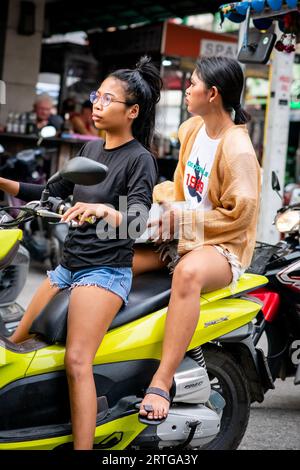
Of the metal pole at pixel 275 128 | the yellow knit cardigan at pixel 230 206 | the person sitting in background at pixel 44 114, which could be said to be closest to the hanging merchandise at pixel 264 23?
the metal pole at pixel 275 128

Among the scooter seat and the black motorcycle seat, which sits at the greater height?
the scooter seat

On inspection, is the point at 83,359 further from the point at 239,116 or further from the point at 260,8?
the point at 260,8

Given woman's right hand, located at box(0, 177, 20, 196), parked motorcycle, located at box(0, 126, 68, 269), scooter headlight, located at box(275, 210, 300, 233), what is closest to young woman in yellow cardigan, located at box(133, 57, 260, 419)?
woman's right hand, located at box(0, 177, 20, 196)

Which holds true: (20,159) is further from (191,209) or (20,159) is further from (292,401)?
(191,209)

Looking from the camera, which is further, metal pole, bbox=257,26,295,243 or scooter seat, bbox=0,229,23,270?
metal pole, bbox=257,26,295,243

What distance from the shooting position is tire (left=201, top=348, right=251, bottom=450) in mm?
3574

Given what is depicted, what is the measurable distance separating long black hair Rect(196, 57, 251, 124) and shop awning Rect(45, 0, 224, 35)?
10.6 m

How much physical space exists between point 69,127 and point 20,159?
2.93m

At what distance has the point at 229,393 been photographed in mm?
3625

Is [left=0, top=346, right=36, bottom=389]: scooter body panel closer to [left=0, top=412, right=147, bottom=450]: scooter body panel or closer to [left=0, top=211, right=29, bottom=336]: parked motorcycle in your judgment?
[left=0, top=412, right=147, bottom=450]: scooter body panel

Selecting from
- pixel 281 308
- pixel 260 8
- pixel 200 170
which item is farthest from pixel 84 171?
pixel 260 8

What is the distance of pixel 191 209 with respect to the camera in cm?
347

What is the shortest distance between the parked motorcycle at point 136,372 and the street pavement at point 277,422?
0.56 metres

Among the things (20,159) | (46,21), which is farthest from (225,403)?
(46,21)
